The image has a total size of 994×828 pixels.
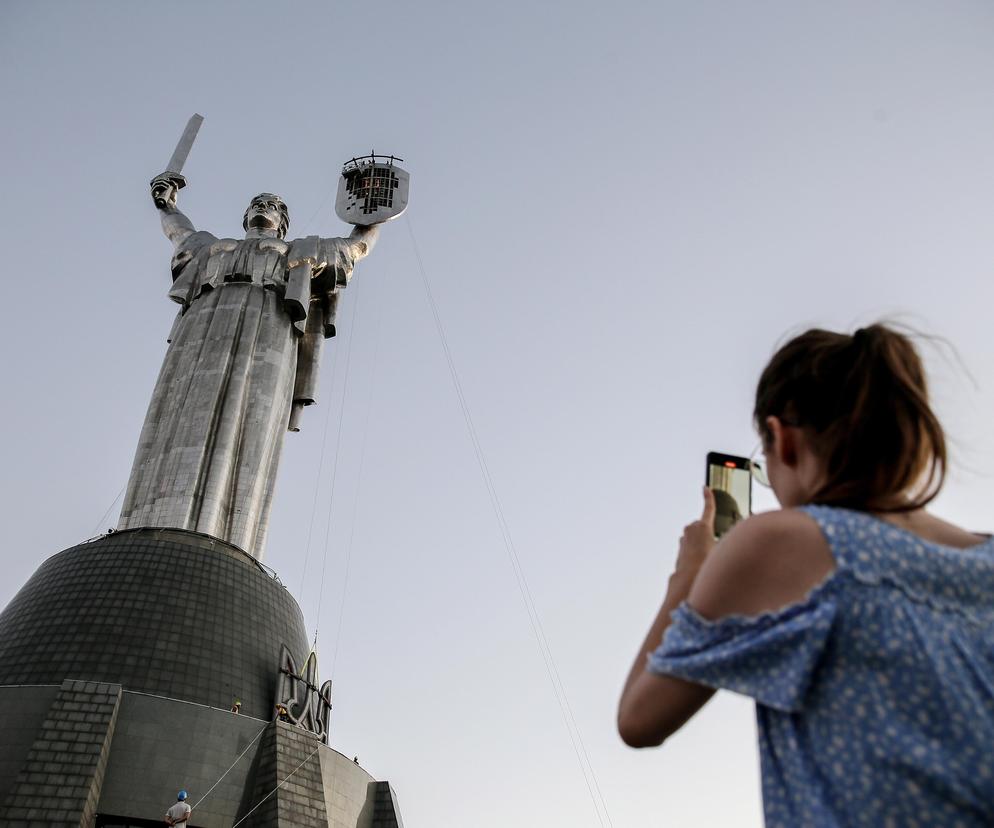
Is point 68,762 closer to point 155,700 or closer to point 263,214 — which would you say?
point 155,700

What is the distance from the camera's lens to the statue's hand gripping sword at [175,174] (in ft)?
67.5

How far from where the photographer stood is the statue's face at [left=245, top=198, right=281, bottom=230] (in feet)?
65.3

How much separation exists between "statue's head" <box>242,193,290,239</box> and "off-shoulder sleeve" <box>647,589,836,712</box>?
19727mm

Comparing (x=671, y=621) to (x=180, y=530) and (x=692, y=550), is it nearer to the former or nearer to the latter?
(x=692, y=550)

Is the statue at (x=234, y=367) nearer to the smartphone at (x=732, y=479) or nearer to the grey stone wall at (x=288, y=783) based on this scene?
the grey stone wall at (x=288, y=783)

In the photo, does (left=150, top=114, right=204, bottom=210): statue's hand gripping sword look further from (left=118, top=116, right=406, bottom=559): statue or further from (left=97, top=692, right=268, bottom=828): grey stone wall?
(left=97, top=692, right=268, bottom=828): grey stone wall

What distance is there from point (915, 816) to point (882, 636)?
9.9 inches

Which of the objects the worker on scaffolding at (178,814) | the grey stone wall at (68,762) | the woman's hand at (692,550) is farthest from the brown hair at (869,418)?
the grey stone wall at (68,762)

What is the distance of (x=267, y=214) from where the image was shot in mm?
19953

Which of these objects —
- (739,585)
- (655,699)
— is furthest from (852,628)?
(655,699)

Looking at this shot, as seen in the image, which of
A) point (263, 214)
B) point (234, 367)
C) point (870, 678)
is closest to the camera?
point (870, 678)

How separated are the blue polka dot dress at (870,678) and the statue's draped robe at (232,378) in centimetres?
1479

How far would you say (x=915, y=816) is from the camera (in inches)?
50.8

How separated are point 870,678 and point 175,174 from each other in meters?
22.0
